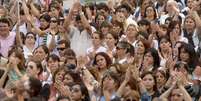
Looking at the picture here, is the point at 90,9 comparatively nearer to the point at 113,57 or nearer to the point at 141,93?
the point at 113,57

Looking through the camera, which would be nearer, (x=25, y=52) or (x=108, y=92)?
(x=108, y=92)

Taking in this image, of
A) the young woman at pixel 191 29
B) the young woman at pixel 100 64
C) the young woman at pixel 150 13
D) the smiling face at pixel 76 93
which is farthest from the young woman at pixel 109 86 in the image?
the young woman at pixel 150 13

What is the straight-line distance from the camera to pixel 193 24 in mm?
9859

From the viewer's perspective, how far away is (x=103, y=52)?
9.02 meters

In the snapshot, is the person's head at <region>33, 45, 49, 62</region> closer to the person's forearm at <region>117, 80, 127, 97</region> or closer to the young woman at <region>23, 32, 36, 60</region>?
the young woman at <region>23, 32, 36, 60</region>

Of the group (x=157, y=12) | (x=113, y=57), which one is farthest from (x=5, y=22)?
(x=157, y=12)

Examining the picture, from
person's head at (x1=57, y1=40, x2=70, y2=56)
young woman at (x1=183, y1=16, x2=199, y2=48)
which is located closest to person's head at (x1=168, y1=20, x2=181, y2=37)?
young woman at (x1=183, y1=16, x2=199, y2=48)

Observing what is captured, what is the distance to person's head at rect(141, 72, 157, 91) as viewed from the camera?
25.6 feet

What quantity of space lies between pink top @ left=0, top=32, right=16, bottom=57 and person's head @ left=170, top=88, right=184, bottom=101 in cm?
348

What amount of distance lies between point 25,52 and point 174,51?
7.68 feet

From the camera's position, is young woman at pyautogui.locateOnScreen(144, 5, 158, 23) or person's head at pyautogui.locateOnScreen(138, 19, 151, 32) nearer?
person's head at pyautogui.locateOnScreen(138, 19, 151, 32)

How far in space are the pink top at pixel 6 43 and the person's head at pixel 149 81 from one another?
2953 mm

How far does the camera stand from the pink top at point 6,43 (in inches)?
400

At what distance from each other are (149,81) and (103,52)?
135 centimetres
